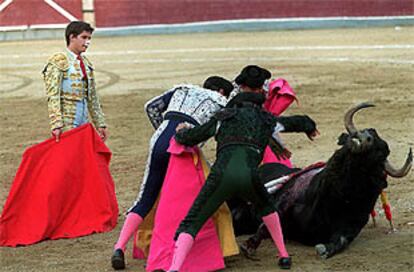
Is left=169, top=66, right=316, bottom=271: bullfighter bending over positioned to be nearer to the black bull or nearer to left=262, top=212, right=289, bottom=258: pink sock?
left=262, top=212, right=289, bottom=258: pink sock

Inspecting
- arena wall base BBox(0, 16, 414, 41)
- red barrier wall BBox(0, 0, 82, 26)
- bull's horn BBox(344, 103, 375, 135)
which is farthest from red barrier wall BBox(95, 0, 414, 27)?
bull's horn BBox(344, 103, 375, 135)

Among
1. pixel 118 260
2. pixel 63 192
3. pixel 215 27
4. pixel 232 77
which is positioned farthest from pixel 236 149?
pixel 215 27

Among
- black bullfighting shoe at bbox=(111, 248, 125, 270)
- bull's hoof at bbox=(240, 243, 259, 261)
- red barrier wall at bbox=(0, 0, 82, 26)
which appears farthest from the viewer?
red barrier wall at bbox=(0, 0, 82, 26)

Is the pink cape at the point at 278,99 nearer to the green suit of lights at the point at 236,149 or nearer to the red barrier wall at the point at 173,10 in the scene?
the green suit of lights at the point at 236,149

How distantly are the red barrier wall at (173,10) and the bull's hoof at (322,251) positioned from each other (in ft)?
46.8

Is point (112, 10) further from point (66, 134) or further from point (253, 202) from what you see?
point (253, 202)

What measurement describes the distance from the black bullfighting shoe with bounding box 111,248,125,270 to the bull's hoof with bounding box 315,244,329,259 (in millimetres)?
830

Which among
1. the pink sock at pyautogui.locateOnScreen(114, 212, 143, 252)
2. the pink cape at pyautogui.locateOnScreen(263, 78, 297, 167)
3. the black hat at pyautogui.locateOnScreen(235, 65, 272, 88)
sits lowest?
the pink sock at pyautogui.locateOnScreen(114, 212, 143, 252)

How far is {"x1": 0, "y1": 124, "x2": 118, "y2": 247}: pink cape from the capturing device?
5.25 metres

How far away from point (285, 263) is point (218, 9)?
585 inches

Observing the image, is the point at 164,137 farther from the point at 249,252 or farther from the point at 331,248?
the point at 331,248

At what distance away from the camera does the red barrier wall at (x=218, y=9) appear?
60.7ft

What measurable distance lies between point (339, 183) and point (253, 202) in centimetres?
46

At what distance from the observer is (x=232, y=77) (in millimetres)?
11625
